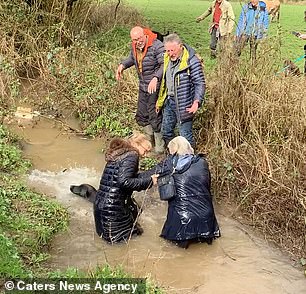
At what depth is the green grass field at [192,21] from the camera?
1302 centimetres

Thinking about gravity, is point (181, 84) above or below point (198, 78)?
below

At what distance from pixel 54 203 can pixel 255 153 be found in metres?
2.41

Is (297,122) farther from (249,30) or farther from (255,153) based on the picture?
(249,30)

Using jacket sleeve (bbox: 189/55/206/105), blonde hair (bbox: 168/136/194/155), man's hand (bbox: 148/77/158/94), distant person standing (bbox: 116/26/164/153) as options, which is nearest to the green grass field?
distant person standing (bbox: 116/26/164/153)

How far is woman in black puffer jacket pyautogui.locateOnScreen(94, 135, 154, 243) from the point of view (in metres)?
5.39

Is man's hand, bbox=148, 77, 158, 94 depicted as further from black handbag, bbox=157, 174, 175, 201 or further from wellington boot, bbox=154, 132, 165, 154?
black handbag, bbox=157, 174, 175, 201

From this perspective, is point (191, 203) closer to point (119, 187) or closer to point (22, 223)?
point (119, 187)

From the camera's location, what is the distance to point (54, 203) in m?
5.99

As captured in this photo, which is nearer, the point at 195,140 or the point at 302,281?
the point at 302,281

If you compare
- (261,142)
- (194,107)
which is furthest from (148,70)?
(261,142)

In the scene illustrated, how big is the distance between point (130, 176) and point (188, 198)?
2.13 ft

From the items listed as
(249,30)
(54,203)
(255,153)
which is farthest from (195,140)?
(54,203)

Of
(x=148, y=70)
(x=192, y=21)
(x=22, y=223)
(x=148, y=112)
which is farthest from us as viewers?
(x=192, y=21)

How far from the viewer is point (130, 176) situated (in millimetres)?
5375
